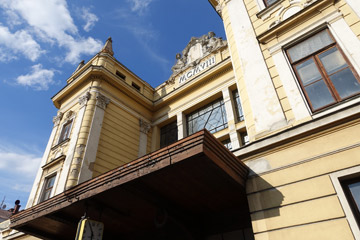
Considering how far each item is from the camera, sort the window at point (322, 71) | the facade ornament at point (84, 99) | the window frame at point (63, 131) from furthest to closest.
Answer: the window frame at point (63, 131) < the facade ornament at point (84, 99) < the window at point (322, 71)

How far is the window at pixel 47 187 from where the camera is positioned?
11.2 meters

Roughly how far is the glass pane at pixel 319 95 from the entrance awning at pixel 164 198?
221 centimetres

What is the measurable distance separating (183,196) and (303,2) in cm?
625

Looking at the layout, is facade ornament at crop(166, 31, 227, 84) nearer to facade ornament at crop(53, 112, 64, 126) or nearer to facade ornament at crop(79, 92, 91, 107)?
facade ornament at crop(79, 92, 91, 107)

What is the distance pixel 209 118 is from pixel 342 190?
8.04m

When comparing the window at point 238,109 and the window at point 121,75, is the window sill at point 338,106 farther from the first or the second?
the window at point 121,75

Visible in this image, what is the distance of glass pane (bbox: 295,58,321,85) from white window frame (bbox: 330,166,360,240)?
2425 millimetres

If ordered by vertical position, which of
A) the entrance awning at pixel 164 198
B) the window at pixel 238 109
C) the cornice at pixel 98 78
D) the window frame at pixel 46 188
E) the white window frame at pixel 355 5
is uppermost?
the cornice at pixel 98 78

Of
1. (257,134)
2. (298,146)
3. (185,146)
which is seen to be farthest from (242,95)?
(185,146)

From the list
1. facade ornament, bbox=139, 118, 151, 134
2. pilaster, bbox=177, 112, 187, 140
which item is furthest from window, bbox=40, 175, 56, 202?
pilaster, bbox=177, 112, 187, 140

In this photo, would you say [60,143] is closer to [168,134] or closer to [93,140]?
[93,140]

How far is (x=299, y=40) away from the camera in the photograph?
670cm

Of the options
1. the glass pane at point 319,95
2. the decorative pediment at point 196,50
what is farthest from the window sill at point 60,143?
the glass pane at point 319,95

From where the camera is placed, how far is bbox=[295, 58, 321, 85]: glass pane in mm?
6023
